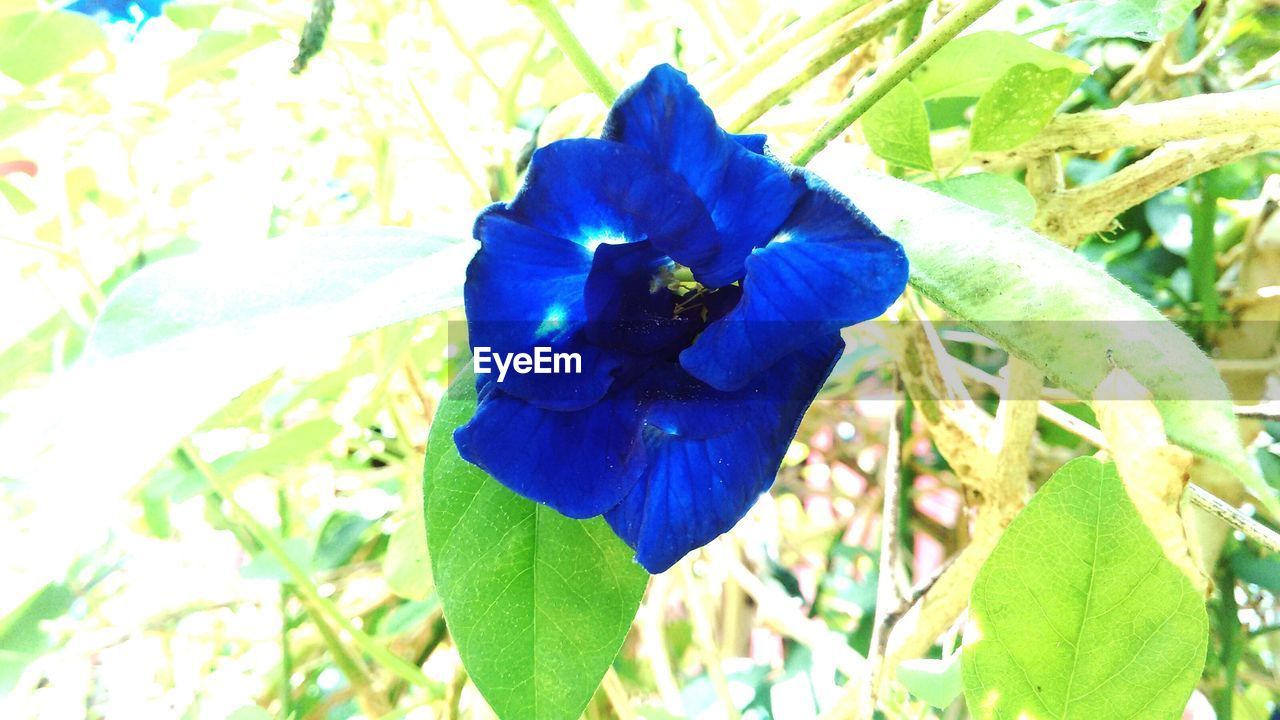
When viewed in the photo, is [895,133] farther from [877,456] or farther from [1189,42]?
[877,456]

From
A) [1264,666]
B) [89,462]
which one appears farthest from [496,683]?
[1264,666]

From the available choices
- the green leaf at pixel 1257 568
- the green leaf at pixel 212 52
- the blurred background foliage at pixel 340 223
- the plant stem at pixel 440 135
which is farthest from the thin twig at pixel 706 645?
the green leaf at pixel 212 52

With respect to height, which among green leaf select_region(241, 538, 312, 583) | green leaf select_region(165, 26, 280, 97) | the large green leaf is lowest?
green leaf select_region(241, 538, 312, 583)

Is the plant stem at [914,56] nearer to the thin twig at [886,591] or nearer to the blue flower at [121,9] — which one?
the thin twig at [886,591]

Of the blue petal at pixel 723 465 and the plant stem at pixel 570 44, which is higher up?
the plant stem at pixel 570 44

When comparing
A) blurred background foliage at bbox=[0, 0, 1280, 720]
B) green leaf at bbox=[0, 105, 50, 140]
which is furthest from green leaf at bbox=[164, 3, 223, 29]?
green leaf at bbox=[0, 105, 50, 140]

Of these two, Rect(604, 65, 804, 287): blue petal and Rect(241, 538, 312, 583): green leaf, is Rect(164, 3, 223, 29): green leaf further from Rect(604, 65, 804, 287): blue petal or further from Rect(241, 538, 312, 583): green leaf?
Rect(604, 65, 804, 287): blue petal
